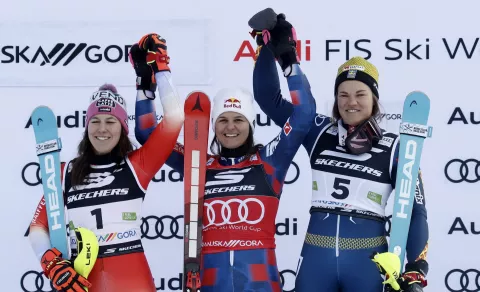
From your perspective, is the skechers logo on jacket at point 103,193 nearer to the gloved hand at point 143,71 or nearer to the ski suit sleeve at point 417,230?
the gloved hand at point 143,71

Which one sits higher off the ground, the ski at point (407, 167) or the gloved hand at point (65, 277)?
the ski at point (407, 167)

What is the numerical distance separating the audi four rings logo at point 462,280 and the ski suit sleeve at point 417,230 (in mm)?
1361

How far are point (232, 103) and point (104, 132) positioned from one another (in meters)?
0.63

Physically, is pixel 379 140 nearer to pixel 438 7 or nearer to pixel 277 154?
pixel 277 154

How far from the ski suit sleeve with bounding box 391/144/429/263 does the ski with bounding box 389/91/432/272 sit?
0.05 m

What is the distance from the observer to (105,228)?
3635mm

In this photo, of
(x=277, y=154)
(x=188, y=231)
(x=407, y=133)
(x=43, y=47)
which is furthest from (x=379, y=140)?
(x=43, y=47)

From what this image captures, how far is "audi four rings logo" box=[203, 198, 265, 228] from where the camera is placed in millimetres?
3701

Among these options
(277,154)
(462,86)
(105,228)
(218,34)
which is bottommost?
(105,228)

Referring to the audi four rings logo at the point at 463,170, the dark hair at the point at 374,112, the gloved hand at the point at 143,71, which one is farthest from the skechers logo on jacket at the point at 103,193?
the audi four rings logo at the point at 463,170

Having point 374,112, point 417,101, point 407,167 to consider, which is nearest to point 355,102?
point 374,112

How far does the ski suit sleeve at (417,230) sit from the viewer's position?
3551mm

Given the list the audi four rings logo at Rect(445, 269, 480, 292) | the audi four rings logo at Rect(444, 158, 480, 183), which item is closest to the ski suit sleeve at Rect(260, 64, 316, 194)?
the audi four rings logo at Rect(444, 158, 480, 183)

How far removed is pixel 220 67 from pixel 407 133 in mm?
1556
